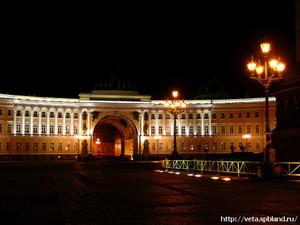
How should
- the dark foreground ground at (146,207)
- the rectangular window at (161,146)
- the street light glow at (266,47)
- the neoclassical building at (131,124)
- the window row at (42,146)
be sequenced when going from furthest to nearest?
1. the rectangular window at (161,146)
2. the neoclassical building at (131,124)
3. the window row at (42,146)
4. the street light glow at (266,47)
5. the dark foreground ground at (146,207)

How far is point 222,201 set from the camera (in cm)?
1419

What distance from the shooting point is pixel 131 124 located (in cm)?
9588

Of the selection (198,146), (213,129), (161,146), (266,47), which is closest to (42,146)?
(161,146)

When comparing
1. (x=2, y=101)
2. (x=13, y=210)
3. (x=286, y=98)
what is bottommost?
(x=13, y=210)

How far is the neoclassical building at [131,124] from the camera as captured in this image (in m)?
86.9

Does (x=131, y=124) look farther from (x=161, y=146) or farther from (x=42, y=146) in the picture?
(x=42, y=146)

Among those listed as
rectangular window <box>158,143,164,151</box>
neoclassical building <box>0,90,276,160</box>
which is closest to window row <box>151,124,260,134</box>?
neoclassical building <box>0,90,276,160</box>

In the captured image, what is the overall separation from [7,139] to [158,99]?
122ft

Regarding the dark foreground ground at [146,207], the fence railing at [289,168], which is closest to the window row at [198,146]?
the fence railing at [289,168]

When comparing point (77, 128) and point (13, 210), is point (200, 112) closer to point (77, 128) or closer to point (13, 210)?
point (77, 128)

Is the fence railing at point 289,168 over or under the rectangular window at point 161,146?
under

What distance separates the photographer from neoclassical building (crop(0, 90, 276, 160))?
86875 millimetres

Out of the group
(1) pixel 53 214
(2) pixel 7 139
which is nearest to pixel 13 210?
(1) pixel 53 214

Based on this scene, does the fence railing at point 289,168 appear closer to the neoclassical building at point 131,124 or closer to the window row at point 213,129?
A: the neoclassical building at point 131,124
